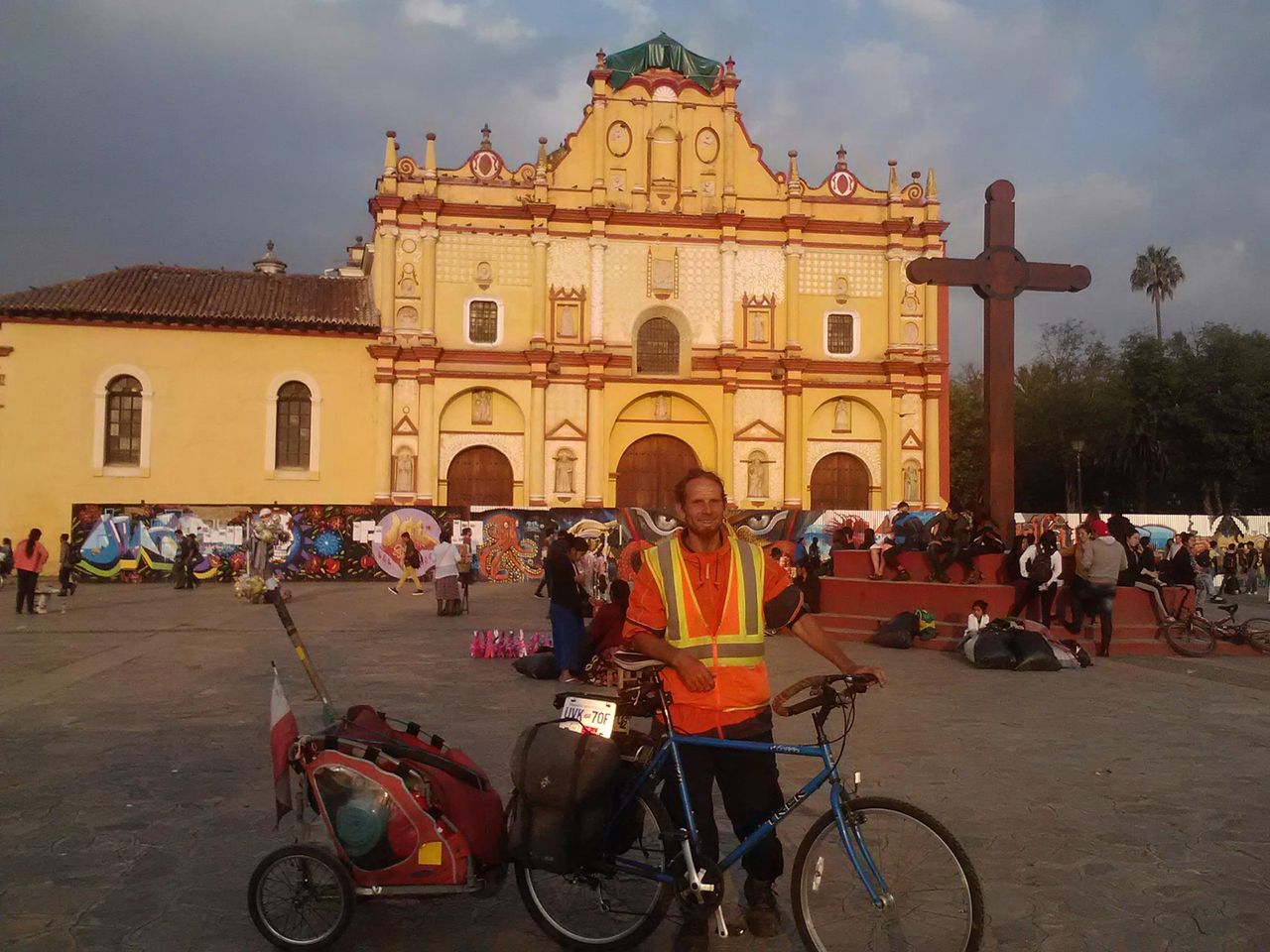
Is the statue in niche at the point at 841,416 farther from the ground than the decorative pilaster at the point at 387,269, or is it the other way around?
the decorative pilaster at the point at 387,269

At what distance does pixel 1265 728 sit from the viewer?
8297 mm

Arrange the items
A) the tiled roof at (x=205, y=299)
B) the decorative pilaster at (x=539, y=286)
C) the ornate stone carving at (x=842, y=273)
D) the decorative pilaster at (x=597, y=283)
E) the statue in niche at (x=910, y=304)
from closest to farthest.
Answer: the tiled roof at (x=205, y=299) < the decorative pilaster at (x=539, y=286) < the decorative pilaster at (x=597, y=283) < the statue in niche at (x=910, y=304) < the ornate stone carving at (x=842, y=273)

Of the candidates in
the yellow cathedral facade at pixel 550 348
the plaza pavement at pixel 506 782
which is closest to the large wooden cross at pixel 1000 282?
the plaza pavement at pixel 506 782

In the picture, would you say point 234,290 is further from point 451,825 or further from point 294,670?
point 451,825

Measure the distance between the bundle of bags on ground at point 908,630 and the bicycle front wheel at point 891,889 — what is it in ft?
34.8

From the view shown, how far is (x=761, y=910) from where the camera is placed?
401 centimetres

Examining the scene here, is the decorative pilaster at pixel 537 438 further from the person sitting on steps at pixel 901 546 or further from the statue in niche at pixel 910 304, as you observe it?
the person sitting on steps at pixel 901 546

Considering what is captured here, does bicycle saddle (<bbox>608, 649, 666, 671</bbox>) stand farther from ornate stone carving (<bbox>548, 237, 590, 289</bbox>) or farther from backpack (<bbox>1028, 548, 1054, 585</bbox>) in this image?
ornate stone carving (<bbox>548, 237, 590, 289</bbox>)

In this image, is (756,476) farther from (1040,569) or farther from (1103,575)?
(1103,575)

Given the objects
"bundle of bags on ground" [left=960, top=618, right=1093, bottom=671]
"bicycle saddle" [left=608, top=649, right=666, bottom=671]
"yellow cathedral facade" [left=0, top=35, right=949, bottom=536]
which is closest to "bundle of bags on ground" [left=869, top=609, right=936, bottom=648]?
"bundle of bags on ground" [left=960, top=618, right=1093, bottom=671]

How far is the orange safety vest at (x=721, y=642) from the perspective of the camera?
12.8 ft

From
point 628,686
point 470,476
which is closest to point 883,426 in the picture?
point 470,476

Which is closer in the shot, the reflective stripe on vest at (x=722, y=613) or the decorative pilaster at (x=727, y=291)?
the reflective stripe on vest at (x=722, y=613)

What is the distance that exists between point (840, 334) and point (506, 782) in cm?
2962
